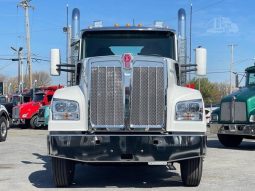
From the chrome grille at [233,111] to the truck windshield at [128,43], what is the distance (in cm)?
631

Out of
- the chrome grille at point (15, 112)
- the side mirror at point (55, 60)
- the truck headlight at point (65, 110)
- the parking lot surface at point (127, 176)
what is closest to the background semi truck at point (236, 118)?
the parking lot surface at point (127, 176)

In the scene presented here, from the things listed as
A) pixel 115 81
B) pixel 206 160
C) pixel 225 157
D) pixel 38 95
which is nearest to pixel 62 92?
pixel 115 81

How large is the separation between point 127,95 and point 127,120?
1.23 feet

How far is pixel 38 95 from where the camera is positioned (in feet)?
93.9

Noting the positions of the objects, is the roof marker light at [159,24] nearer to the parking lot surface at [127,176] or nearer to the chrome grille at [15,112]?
the parking lot surface at [127,176]

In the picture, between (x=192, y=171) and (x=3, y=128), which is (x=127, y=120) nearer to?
(x=192, y=171)

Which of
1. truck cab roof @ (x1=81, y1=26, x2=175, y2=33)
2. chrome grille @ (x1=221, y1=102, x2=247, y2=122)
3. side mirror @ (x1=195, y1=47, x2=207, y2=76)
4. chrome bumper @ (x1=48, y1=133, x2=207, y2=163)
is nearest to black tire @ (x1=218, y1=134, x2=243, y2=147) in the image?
chrome grille @ (x1=221, y1=102, x2=247, y2=122)

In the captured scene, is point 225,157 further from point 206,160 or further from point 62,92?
point 62,92

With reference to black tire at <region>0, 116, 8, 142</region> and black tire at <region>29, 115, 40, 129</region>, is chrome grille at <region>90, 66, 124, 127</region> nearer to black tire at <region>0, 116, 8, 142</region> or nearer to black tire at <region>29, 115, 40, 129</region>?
black tire at <region>0, 116, 8, 142</region>

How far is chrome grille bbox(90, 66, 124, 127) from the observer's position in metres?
7.69

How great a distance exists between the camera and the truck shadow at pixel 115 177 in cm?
847

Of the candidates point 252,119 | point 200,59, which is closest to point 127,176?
point 200,59

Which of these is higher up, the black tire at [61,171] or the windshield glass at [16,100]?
the windshield glass at [16,100]

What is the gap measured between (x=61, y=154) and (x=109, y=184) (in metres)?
1.37
